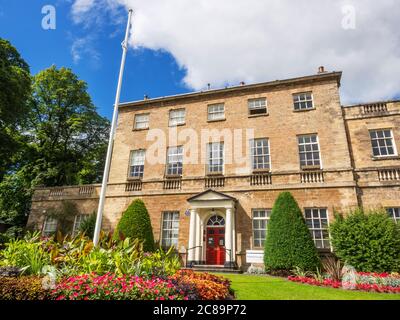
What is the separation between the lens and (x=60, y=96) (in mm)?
29719

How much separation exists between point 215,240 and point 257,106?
10.0 m

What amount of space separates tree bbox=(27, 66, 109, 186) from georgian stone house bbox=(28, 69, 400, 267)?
6596mm

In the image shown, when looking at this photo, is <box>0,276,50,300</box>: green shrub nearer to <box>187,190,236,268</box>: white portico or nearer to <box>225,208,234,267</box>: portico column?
<box>187,190,236,268</box>: white portico

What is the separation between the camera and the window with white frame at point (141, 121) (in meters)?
22.0

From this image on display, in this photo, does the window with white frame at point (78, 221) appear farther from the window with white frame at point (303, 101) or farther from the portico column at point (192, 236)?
the window with white frame at point (303, 101)

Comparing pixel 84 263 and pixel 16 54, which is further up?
pixel 16 54

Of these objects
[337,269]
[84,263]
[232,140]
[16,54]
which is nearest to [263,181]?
[232,140]

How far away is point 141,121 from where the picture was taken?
73.0 feet

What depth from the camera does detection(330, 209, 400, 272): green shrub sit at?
1188 centimetres

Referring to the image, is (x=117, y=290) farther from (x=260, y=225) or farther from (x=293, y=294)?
(x=260, y=225)

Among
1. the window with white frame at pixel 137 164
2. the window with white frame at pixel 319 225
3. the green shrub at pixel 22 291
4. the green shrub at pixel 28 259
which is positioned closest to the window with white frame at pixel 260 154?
the window with white frame at pixel 319 225

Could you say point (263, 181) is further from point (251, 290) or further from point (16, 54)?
point (16, 54)

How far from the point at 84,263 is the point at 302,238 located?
10.3 metres

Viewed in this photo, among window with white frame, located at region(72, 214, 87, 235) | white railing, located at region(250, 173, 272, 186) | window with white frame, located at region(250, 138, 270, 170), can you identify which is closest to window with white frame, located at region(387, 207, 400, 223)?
white railing, located at region(250, 173, 272, 186)
